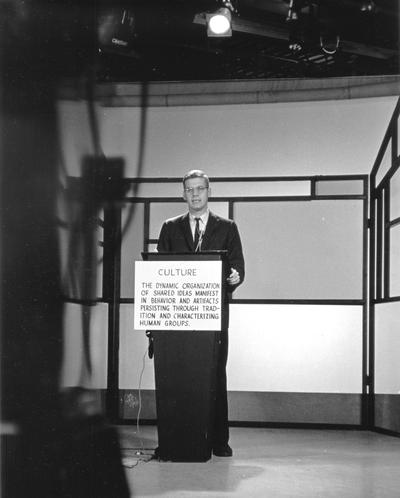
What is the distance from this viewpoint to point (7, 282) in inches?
43.9

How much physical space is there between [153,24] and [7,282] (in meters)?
3.55

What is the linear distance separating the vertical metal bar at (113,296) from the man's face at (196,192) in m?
1.60

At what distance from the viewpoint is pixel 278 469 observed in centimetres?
313

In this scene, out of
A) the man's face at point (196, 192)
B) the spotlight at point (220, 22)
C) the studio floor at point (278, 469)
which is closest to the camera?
the studio floor at point (278, 469)

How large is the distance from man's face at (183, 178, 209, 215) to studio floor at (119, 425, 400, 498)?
4.06 feet

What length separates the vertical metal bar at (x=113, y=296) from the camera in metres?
4.77

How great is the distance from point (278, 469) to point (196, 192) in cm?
137

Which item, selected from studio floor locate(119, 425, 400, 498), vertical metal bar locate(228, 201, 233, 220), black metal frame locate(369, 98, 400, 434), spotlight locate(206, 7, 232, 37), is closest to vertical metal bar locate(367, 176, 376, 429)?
black metal frame locate(369, 98, 400, 434)

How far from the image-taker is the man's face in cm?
331

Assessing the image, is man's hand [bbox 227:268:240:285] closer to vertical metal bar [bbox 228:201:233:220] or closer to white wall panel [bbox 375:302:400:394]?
white wall panel [bbox 375:302:400:394]

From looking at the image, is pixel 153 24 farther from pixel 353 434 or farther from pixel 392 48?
pixel 353 434

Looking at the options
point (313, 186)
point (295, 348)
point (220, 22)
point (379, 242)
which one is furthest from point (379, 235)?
point (220, 22)

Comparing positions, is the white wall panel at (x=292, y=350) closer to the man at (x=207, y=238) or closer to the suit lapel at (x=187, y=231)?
the man at (x=207, y=238)

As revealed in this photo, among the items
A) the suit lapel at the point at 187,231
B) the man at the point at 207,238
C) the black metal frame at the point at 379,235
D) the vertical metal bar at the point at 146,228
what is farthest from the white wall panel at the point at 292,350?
the suit lapel at the point at 187,231
